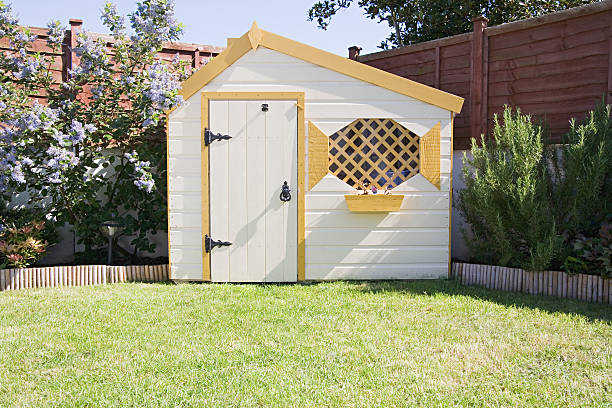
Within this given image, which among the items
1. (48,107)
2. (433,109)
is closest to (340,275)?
(433,109)

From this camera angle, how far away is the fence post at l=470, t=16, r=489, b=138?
21.5 feet

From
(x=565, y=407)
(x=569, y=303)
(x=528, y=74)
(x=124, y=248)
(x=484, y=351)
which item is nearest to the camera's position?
(x=565, y=407)

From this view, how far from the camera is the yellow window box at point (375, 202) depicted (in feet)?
18.6

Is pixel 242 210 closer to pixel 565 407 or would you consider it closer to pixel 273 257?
pixel 273 257

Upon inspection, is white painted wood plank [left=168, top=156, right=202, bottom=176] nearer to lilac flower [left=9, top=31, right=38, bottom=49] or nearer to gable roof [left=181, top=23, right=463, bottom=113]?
gable roof [left=181, top=23, right=463, bottom=113]

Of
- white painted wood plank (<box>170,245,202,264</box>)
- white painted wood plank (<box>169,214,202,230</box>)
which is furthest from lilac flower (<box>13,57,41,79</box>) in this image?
white painted wood plank (<box>170,245,202,264</box>)

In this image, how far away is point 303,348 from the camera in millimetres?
3709

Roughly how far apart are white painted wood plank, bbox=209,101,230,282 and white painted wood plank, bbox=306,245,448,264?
0.84 metres

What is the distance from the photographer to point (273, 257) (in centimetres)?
584

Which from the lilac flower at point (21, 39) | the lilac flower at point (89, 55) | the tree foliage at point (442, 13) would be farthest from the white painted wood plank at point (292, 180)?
the tree foliage at point (442, 13)

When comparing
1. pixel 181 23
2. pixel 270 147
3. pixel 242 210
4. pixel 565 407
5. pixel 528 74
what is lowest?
pixel 565 407

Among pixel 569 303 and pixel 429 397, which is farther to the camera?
pixel 569 303

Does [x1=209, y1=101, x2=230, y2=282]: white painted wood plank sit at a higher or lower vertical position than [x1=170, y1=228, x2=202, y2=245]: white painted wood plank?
higher

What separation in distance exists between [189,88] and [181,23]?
0.98 meters
